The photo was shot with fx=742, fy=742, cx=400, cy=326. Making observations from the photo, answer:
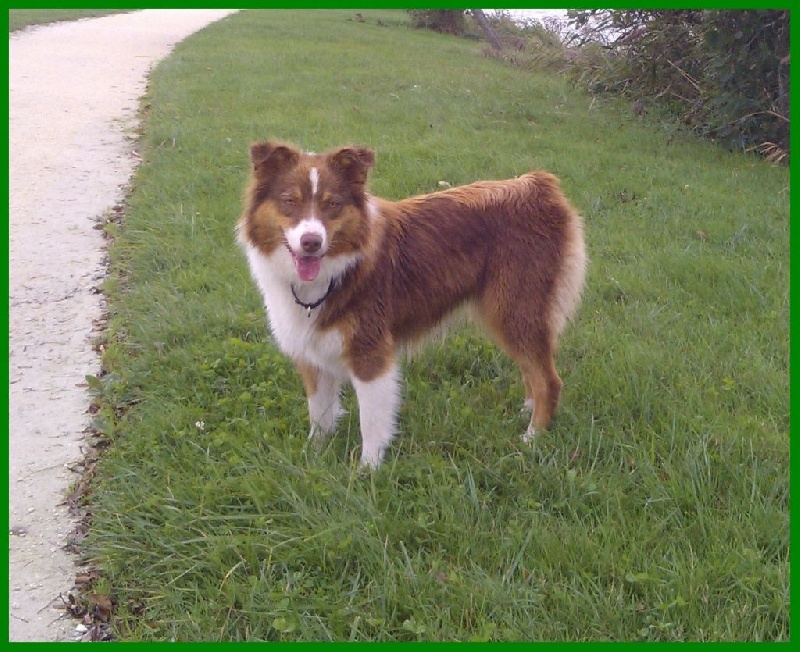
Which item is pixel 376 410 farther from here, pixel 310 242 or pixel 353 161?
pixel 353 161

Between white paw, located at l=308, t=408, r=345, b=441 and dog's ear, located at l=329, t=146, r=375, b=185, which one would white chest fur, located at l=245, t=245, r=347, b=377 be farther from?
dog's ear, located at l=329, t=146, r=375, b=185

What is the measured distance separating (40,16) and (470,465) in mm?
22282

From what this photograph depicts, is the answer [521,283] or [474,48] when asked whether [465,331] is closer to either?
[521,283]

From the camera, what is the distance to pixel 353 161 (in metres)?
3.37

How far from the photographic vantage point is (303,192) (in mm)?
3248

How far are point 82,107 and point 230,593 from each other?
997cm

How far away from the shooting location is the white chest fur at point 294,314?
345 cm

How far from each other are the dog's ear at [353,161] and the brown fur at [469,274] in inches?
2.8

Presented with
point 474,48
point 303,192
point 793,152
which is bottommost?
point 474,48

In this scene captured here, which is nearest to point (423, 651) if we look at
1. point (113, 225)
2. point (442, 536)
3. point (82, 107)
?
point (442, 536)

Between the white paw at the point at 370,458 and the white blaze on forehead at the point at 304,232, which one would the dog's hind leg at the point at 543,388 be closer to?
the white paw at the point at 370,458

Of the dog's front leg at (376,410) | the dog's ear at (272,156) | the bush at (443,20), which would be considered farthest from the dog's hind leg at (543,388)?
the bush at (443,20)

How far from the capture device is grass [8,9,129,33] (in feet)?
60.5

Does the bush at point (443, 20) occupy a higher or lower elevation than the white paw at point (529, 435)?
lower
